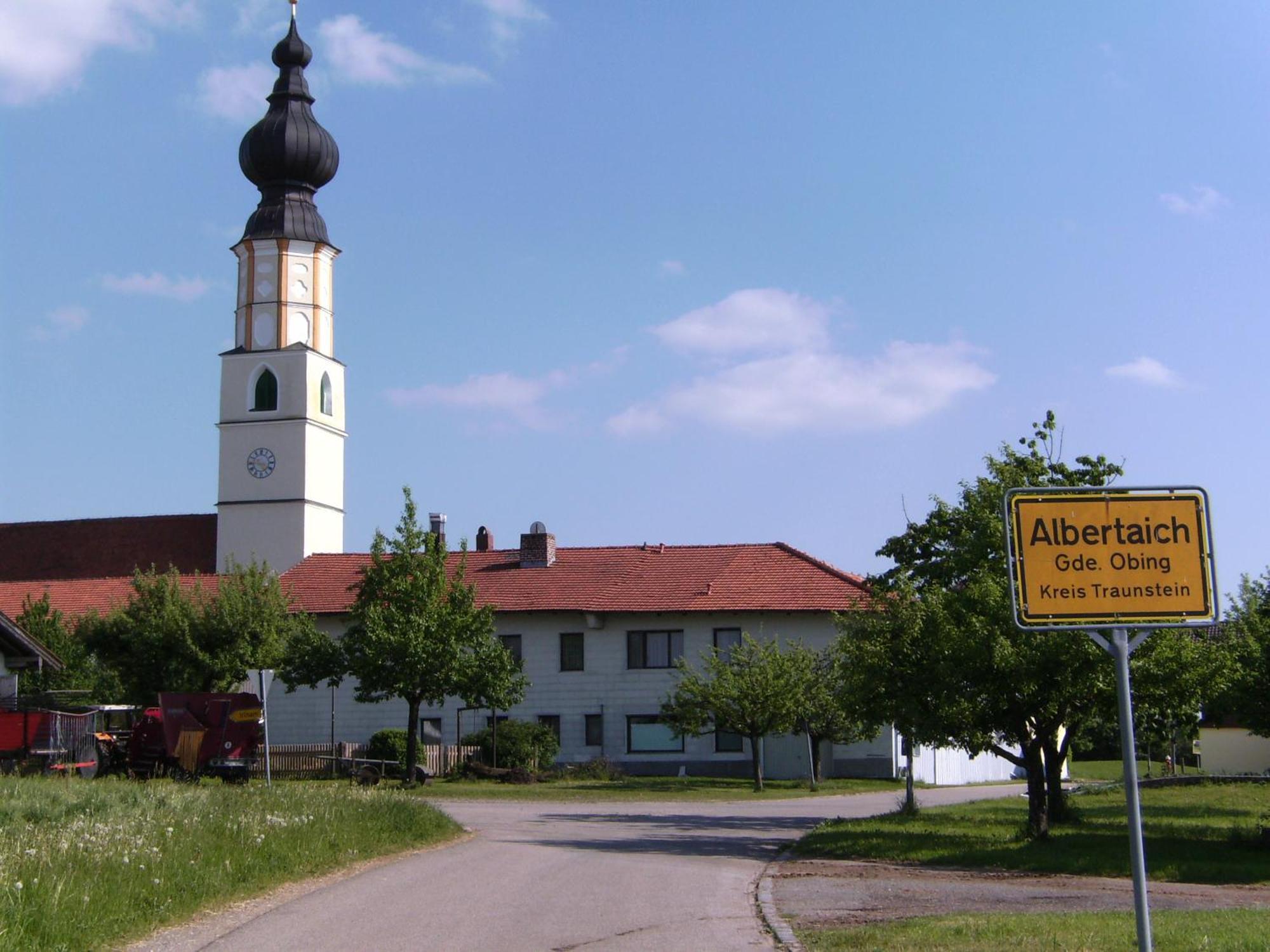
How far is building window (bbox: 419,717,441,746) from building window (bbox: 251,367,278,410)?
89.7 ft

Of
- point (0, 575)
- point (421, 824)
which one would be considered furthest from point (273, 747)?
point (0, 575)

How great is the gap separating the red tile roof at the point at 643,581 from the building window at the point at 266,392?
18.9m

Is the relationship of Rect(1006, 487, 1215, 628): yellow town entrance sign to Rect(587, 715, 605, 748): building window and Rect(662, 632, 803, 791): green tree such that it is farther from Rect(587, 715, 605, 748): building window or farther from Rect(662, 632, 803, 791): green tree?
Rect(587, 715, 605, 748): building window

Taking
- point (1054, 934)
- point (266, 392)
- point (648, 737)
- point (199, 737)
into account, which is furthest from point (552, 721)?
point (1054, 934)

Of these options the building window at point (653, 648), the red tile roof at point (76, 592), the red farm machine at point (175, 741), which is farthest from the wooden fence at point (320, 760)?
the red tile roof at point (76, 592)

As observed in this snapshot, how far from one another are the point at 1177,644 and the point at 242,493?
5534 centimetres

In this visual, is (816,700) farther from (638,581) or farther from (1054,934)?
(1054,934)

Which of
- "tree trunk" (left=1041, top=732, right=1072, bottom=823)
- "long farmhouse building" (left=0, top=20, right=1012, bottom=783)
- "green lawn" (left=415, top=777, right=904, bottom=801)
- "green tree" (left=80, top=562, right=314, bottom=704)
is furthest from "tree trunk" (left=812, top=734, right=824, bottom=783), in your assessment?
"tree trunk" (left=1041, top=732, right=1072, bottom=823)

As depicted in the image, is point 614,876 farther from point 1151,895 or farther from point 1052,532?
point 1052,532

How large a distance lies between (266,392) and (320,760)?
34.9 m

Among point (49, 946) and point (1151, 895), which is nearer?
point (49, 946)

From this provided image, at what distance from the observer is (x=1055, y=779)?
24547 millimetres

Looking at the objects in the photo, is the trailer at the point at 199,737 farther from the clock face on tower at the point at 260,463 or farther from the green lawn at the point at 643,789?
the clock face on tower at the point at 260,463

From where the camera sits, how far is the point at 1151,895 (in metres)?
15.8
